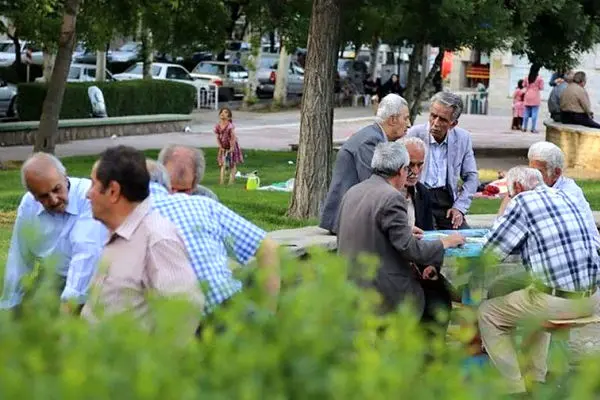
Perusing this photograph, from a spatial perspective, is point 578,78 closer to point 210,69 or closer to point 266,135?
point 266,135

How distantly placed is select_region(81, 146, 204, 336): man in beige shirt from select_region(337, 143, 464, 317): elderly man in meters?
2.07

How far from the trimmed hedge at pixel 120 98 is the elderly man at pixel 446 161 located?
23.4 m

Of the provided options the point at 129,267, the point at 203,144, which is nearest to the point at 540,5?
the point at 203,144

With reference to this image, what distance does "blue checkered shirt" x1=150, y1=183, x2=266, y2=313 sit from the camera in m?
5.67

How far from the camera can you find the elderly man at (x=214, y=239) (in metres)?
5.67

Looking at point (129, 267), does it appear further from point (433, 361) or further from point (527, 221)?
point (527, 221)

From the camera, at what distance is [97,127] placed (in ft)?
105

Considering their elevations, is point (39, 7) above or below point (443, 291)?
above

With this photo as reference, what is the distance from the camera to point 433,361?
11.9ft

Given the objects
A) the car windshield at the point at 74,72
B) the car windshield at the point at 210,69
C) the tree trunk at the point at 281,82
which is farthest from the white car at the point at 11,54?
the tree trunk at the point at 281,82

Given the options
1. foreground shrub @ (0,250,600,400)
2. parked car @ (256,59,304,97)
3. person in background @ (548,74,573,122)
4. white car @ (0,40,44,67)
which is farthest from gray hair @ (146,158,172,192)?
parked car @ (256,59,304,97)

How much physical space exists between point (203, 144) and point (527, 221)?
77.1ft

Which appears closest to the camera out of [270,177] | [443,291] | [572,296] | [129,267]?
[129,267]

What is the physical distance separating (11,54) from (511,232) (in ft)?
140
